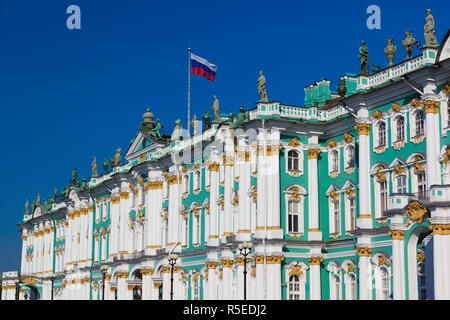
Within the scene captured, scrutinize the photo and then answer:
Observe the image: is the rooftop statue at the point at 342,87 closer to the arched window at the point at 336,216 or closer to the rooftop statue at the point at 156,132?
the arched window at the point at 336,216

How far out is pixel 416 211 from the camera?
38.3 metres

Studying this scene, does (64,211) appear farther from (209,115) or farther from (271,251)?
(271,251)

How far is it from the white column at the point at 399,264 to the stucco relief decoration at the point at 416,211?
1.20 m

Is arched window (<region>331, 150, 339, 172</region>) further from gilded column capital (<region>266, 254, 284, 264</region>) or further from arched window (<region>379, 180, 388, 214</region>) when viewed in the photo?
gilded column capital (<region>266, 254, 284, 264</region>)

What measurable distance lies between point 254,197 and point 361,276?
997 cm

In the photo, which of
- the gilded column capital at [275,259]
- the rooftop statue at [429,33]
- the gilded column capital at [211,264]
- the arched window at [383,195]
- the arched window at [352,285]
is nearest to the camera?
the rooftop statue at [429,33]

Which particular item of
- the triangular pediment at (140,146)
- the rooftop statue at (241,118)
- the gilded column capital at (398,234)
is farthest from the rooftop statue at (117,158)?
the gilded column capital at (398,234)

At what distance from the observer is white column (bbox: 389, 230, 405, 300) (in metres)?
39.5

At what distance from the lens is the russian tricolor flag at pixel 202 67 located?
191 ft

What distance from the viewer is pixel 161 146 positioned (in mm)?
65938

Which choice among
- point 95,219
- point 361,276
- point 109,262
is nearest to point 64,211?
point 95,219

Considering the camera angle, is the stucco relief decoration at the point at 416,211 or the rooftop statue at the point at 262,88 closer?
the stucco relief decoration at the point at 416,211

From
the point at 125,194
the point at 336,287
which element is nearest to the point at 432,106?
the point at 336,287

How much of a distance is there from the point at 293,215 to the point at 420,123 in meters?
11.7
